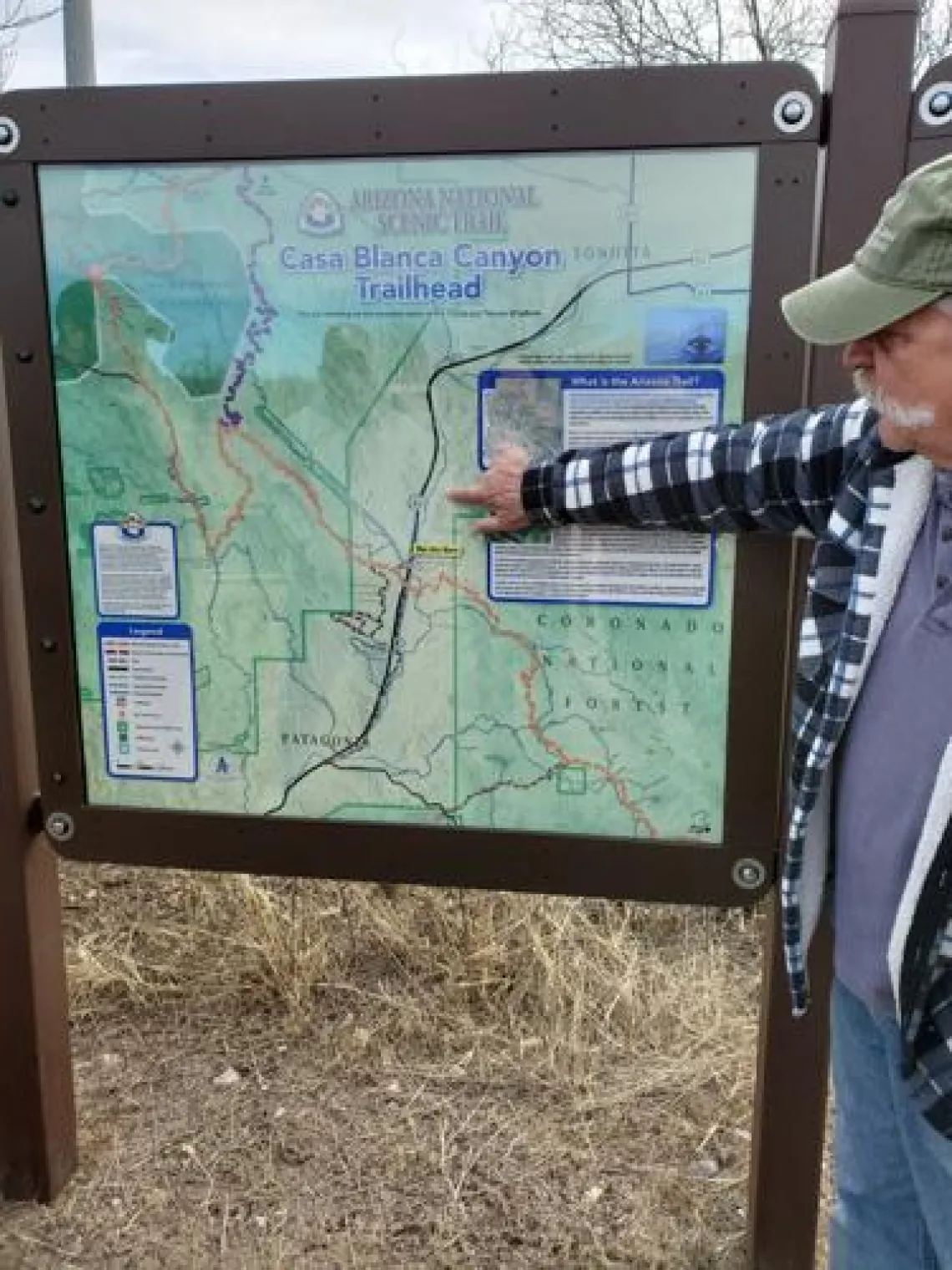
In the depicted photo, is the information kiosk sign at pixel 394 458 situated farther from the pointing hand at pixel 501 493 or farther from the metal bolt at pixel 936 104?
the metal bolt at pixel 936 104

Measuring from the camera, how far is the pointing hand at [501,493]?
6.59 feet

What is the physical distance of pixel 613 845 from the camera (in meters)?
2.16

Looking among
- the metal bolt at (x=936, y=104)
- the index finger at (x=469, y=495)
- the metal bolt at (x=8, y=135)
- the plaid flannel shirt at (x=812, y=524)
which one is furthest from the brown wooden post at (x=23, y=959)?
the metal bolt at (x=936, y=104)

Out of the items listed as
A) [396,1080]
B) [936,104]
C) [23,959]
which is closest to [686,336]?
[936,104]

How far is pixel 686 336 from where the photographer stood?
1.95 metres

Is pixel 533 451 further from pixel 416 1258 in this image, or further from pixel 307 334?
pixel 416 1258

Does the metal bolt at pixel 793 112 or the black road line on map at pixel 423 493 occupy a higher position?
the metal bolt at pixel 793 112

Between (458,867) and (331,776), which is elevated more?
(331,776)

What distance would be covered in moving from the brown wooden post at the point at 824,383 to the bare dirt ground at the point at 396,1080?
0.24 m

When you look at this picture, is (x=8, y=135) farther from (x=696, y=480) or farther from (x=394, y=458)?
(x=696, y=480)

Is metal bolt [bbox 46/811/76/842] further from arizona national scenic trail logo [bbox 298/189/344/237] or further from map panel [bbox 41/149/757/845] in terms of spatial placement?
arizona national scenic trail logo [bbox 298/189/344/237]

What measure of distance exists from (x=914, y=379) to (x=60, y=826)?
1777 mm

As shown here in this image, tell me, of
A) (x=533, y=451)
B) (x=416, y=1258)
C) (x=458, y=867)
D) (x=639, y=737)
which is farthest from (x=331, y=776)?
(x=416, y=1258)

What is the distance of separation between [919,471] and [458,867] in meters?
1.14
